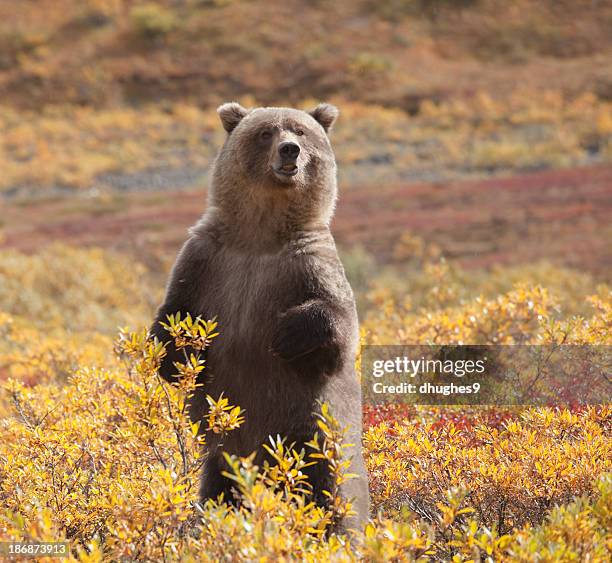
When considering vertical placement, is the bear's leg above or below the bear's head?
below

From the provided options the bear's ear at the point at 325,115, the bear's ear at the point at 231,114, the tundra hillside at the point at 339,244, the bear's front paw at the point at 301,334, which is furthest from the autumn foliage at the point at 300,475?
the bear's ear at the point at 325,115

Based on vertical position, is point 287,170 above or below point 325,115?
below

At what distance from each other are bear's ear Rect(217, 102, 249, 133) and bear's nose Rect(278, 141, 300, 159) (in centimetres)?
62

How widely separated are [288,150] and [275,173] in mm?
125

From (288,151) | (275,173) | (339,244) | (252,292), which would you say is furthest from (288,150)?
(339,244)

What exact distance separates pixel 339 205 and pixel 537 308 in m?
15.1

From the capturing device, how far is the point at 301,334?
3205 millimetres

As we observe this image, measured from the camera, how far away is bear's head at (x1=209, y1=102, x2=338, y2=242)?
3684mm

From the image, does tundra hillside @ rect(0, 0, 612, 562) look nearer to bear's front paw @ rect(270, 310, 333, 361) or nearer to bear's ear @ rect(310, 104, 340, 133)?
bear's front paw @ rect(270, 310, 333, 361)

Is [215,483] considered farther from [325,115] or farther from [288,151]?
[325,115]

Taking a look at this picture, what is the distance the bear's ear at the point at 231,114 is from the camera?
4133mm

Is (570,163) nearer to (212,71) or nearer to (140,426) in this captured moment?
(212,71)

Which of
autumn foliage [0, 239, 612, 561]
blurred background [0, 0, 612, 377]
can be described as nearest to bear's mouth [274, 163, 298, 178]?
autumn foliage [0, 239, 612, 561]

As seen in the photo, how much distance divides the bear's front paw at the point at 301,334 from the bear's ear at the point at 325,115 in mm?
1423
